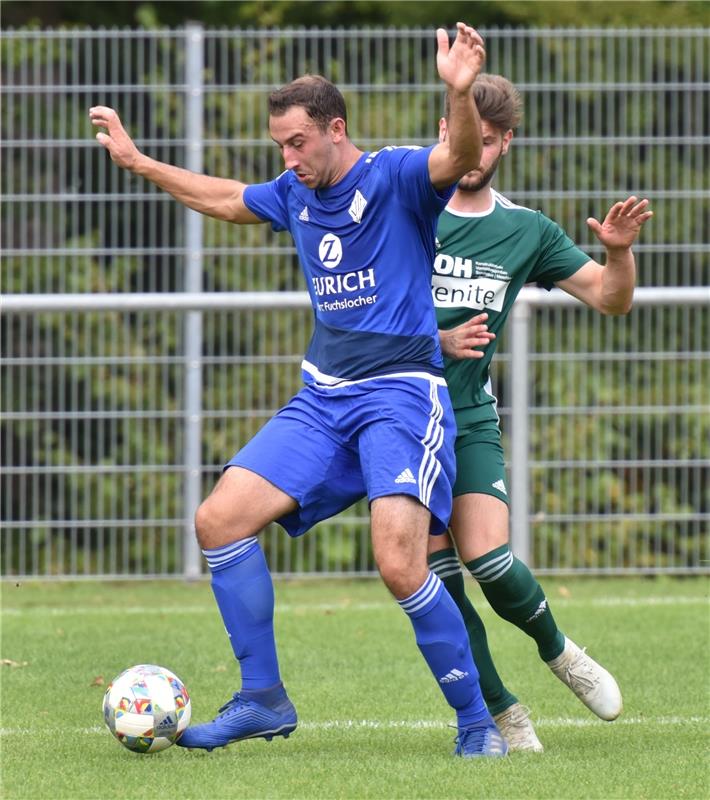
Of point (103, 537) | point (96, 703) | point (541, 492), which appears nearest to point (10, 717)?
point (96, 703)

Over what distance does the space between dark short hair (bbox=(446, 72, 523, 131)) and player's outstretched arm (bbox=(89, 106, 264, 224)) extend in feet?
2.87

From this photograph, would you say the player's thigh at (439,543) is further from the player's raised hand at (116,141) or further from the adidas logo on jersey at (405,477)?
the player's raised hand at (116,141)

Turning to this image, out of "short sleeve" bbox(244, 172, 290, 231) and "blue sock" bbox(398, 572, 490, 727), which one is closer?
"blue sock" bbox(398, 572, 490, 727)

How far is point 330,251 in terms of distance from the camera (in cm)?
546

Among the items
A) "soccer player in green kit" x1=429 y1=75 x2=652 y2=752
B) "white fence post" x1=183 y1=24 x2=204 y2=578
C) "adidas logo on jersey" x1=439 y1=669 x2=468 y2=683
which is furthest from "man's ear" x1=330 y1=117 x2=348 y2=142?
"white fence post" x1=183 y1=24 x2=204 y2=578

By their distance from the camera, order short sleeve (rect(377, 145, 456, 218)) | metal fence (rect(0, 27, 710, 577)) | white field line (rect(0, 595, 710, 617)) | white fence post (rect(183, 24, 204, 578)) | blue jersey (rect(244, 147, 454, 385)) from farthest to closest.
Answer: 1. metal fence (rect(0, 27, 710, 577))
2. white fence post (rect(183, 24, 204, 578))
3. white field line (rect(0, 595, 710, 617))
4. blue jersey (rect(244, 147, 454, 385))
5. short sleeve (rect(377, 145, 456, 218))

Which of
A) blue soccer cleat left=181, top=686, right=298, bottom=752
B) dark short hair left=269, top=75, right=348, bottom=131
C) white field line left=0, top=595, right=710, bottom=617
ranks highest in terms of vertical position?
dark short hair left=269, top=75, right=348, bottom=131

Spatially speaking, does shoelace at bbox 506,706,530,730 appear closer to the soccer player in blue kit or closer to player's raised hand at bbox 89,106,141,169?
the soccer player in blue kit

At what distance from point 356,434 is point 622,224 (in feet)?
3.86

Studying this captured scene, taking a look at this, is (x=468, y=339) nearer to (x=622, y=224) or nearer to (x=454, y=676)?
(x=622, y=224)

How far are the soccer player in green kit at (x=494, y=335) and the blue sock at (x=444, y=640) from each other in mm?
389

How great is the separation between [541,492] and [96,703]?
433cm

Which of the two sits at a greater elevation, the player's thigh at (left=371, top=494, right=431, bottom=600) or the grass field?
the player's thigh at (left=371, top=494, right=431, bottom=600)

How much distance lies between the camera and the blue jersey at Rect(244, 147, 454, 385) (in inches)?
212
